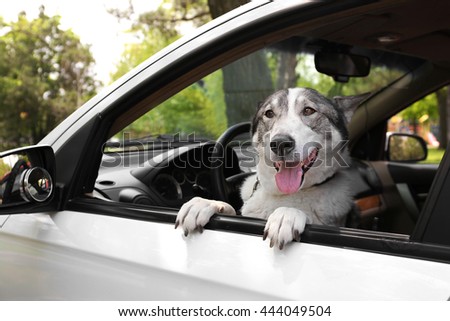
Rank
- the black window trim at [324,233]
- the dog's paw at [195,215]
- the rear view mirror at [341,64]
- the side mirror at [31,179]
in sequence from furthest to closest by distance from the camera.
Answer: the rear view mirror at [341,64] → the side mirror at [31,179] → the dog's paw at [195,215] → the black window trim at [324,233]

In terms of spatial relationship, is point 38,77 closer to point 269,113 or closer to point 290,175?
point 269,113

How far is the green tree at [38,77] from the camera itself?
20719mm

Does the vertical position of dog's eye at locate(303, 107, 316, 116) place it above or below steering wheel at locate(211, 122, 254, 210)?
above

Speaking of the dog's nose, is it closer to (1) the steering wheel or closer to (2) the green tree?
(1) the steering wheel

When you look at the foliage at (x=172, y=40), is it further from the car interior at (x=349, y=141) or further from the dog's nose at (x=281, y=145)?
the dog's nose at (x=281, y=145)

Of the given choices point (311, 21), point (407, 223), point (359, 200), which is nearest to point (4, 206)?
point (311, 21)

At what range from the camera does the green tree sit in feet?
68.0

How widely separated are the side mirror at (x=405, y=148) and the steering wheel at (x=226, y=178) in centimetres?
201

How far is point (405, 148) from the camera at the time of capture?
235 inches

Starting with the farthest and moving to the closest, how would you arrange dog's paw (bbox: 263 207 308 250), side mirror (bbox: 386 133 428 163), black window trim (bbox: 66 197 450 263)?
side mirror (bbox: 386 133 428 163) → dog's paw (bbox: 263 207 308 250) → black window trim (bbox: 66 197 450 263)

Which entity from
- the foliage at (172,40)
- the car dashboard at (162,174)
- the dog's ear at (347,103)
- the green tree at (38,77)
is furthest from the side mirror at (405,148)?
the green tree at (38,77)

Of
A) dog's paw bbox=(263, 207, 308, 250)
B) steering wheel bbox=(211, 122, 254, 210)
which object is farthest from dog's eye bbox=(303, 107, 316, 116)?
dog's paw bbox=(263, 207, 308, 250)

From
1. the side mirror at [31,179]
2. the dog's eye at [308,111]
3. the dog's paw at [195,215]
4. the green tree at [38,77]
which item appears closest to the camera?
the dog's paw at [195,215]

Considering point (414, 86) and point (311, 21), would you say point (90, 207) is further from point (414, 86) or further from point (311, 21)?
point (414, 86)
